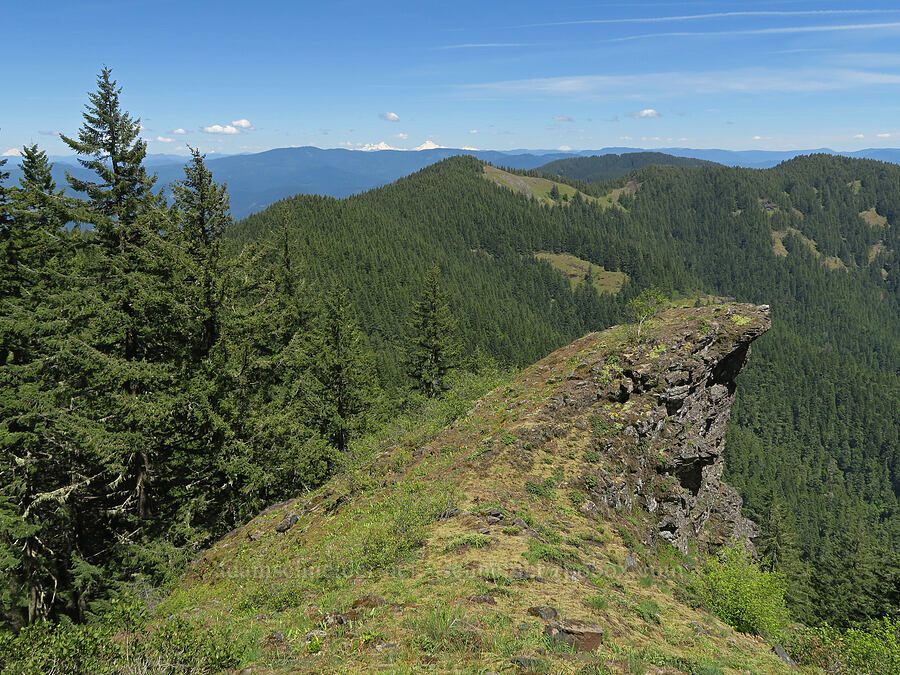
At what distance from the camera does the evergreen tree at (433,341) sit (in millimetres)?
41156

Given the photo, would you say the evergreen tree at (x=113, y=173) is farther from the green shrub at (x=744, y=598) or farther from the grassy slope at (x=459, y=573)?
the green shrub at (x=744, y=598)

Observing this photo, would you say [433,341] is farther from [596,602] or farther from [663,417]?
[596,602]

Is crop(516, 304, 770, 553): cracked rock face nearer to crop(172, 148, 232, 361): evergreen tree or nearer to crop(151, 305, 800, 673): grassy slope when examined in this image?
crop(151, 305, 800, 673): grassy slope

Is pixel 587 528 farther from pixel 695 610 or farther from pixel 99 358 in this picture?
pixel 99 358

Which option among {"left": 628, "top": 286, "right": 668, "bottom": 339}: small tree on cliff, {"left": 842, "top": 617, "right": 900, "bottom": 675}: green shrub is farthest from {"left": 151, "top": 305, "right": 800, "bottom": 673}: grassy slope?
{"left": 628, "top": 286, "right": 668, "bottom": 339}: small tree on cliff

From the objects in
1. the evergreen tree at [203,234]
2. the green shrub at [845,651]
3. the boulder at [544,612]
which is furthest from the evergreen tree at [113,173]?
the green shrub at [845,651]

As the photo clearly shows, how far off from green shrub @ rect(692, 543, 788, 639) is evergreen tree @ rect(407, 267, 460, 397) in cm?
2786

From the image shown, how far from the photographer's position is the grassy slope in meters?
8.59

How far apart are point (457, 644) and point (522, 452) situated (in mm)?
10035

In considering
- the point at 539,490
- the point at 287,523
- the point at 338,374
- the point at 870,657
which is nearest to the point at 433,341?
the point at 338,374

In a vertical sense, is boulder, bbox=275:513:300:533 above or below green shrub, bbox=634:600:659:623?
below

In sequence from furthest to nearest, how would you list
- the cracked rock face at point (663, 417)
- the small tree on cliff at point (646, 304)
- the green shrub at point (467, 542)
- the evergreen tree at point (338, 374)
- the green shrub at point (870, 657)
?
the evergreen tree at point (338, 374)
the small tree on cliff at point (646, 304)
the cracked rock face at point (663, 417)
the green shrub at point (467, 542)
the green shrub at point (870, 657)

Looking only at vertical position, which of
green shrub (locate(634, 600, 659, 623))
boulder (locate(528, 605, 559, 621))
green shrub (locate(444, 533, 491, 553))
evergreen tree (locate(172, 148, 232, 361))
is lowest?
green shrub (locate(634, 600, 659, 623))

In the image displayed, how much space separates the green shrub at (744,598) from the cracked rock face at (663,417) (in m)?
4.08
